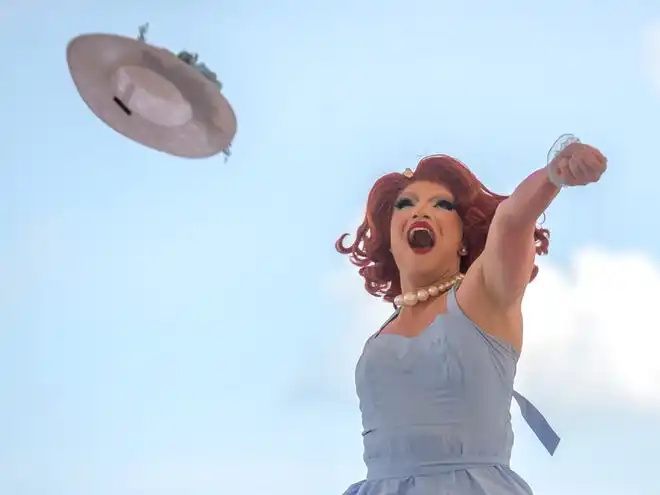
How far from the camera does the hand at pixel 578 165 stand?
6.20 ft

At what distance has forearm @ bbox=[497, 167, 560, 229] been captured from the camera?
202 cm

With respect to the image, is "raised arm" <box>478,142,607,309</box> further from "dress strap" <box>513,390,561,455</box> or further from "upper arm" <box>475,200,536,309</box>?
"dress strap" <box>513,390,561,455</box>

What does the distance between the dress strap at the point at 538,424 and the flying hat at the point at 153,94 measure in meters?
0.97

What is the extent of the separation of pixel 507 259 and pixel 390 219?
1.88ft

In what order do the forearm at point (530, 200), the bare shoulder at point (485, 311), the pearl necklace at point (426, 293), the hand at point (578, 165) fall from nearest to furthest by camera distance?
the hand at point (578, 165) < the forearm at point (530, 200) < the bare shoulder at point (485, 311) < the pearl necklace at point (426, 293)

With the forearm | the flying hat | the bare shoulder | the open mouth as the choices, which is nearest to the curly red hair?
the open mouth

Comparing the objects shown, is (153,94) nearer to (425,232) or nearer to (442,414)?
(425,232)

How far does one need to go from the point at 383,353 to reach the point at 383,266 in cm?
43

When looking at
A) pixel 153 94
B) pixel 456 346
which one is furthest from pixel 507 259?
pixel 153 94

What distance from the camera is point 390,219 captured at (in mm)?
2656

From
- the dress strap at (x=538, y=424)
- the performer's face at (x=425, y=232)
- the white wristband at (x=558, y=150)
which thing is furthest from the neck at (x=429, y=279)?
the white wristband at (x=558, y=150)

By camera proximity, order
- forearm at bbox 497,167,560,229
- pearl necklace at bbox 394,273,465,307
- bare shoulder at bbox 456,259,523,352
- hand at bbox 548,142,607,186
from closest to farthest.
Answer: hand at bbox 548,142,607,186, forearm at bbox 497,167,560,229, bare shoulder at bbox 456,259,523,352, pearl necklace at bbox 394,273,465,307

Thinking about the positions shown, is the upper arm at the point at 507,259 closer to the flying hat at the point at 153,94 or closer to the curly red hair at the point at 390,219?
the curly red hair at the point at 390,219

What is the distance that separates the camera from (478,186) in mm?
2555
